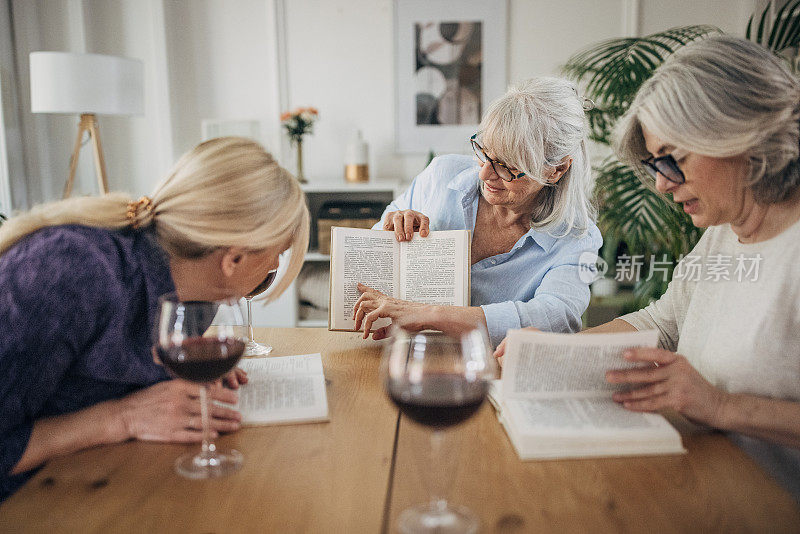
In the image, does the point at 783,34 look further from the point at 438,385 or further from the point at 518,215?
the point at 438,385

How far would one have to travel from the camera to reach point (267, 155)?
116cm

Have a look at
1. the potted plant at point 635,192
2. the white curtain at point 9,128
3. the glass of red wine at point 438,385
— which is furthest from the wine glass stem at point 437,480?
the white curtain at point 9,128

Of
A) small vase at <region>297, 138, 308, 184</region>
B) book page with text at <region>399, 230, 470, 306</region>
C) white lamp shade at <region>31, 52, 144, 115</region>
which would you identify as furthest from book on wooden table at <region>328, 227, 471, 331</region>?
small vase at <region>297, 138, 308, 184</region>

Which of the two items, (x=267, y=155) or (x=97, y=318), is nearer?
(x=97, y=318)

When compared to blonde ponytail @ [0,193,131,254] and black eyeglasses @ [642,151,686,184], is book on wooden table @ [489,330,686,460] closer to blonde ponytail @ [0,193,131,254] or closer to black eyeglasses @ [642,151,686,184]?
black eyeglasses @ [642,151,686,184]

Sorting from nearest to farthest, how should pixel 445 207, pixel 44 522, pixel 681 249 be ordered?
pixel 44 522 < pixel 445 207 < pixel 681 249

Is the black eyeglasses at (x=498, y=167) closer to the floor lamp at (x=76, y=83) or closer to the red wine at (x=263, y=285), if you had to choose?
the red wine at (x=263, y=285)

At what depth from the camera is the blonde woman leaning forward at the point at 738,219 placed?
1.00m

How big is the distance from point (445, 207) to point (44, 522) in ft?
4.40

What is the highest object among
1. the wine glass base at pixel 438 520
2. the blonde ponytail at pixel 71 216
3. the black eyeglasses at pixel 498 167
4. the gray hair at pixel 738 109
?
the gray hair at pixel 738 109

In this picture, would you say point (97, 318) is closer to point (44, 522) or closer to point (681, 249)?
point (44, 522)

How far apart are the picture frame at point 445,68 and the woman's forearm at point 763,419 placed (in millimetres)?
2809

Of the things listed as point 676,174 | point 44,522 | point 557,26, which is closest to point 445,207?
point 676,174

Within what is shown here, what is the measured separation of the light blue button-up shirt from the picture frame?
177 cm
